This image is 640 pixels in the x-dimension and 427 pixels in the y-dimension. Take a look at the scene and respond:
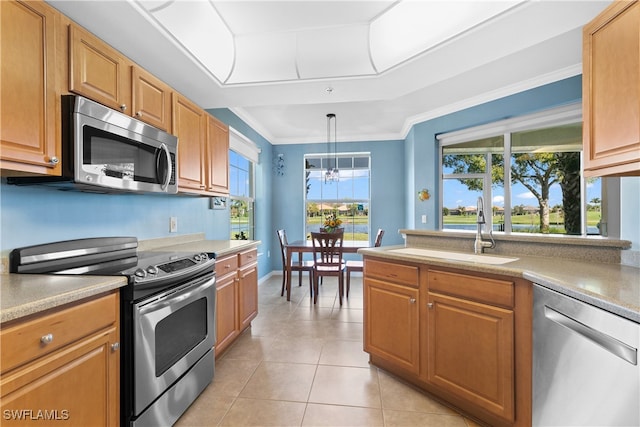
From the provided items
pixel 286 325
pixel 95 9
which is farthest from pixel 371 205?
pixel 95 9

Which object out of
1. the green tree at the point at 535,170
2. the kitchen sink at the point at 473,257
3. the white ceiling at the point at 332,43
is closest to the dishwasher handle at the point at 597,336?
the kitchen sink at the point at 473,257

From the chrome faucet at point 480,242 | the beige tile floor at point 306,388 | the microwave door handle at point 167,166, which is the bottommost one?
the beige tile floor at point 306,388

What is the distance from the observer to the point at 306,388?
2.06 m

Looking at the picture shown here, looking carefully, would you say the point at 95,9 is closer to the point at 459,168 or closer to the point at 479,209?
the point at 479,209

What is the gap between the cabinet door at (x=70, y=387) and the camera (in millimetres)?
959

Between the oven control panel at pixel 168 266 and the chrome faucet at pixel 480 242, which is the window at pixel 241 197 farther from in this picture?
the chrome faucet at pixel 480 242

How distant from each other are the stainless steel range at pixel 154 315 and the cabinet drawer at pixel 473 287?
1.50 metres

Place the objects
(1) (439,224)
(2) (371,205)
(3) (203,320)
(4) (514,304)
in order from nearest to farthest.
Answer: (4) (514,304) < (3) (203,320) < (1) (439,224) < (2) (371,205)

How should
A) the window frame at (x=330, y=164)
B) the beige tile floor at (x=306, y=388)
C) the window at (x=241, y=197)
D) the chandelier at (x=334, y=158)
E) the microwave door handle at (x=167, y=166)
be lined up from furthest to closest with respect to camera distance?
the window frame at (x=330, y=164)
the chandelier at (x=334, y=158)
the window at (x=241, y=197)
the microwave door handle at (x=167, y=166)
the beige tile floor at (x=306, y=388)

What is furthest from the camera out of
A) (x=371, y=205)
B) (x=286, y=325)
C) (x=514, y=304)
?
(x=371, y=205)

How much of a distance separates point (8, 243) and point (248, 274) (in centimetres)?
175

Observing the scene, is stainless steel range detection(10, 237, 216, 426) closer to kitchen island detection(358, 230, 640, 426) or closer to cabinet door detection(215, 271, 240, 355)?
cabinet door detection(215, 271, 240, 355)

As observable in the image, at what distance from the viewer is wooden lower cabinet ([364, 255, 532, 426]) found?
152 centimetres

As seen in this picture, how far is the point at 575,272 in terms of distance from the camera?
4.81 ft
